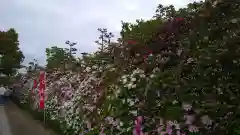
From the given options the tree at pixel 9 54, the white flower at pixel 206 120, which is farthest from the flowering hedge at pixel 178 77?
the tree at pixel 9 54

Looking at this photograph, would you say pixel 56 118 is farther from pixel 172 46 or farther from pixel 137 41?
pixel 172 46

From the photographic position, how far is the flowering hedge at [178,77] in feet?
11.1

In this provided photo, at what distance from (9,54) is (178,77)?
4426 cm

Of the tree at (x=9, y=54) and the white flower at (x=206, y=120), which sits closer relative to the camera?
the white flower at (x=206, y=120)

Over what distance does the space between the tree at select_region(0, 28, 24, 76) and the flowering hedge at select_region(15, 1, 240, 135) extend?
40930 millimetres

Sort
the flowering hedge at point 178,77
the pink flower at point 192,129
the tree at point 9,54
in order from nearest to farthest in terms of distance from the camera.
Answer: the flowering hedge at point 178,77, the pink flower at point 192,129, the tree at point 9,54

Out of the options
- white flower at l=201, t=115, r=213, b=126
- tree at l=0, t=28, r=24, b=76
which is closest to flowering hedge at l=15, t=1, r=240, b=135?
white flower at l=201, t=115, r=213, b=126

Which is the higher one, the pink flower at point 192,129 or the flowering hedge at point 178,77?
the flowering hedge at point 178,77

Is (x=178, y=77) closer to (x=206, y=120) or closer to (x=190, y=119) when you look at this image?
(x=190, y=119)

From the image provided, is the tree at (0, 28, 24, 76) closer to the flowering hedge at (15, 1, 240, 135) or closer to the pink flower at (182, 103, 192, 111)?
the flowering hedge at (15, 1, 240, 135)

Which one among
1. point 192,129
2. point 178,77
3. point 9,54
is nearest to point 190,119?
point 192,129

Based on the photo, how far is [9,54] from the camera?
149ft

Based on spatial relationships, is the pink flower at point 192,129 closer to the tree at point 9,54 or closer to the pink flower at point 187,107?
the pink flower at point 187,107

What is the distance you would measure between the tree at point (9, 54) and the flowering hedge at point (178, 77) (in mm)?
40930
